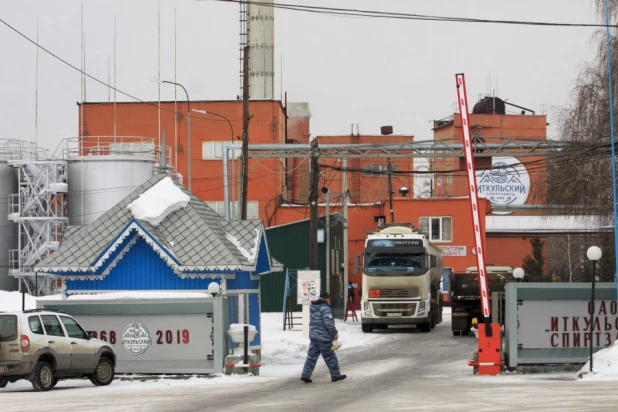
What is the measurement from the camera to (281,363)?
28.7 metres

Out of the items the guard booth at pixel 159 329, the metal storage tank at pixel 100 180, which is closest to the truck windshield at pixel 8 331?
the guard booth at pixel 159 329

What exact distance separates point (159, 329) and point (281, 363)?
6.56m

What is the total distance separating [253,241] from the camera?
86.8 ft

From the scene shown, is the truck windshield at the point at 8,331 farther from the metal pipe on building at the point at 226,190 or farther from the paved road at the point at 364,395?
the metal pipe on building at the point at 226,190

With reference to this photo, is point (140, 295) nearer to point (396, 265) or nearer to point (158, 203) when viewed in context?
point (158, 203)

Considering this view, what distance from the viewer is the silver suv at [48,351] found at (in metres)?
19.3

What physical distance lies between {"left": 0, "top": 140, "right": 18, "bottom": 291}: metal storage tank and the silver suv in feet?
132

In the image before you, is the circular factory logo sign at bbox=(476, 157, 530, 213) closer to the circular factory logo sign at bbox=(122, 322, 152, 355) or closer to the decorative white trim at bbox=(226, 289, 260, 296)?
the decorative white trim at bbox=(226, 289, 260, 296)

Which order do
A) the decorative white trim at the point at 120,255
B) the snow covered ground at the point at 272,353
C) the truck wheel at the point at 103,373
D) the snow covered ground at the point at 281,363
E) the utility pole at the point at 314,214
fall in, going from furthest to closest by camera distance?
the utility pole at the point at 314,214 → the decorative white trim at the point at 120,255 → the snow covered ground at the point at 272,353 → the truck wheel at the point at 103,373 → the snow covered ground at the point at 281,363

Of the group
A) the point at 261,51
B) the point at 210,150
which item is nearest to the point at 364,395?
the point at 210,150

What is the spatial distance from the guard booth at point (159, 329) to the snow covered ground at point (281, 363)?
13.6 inches

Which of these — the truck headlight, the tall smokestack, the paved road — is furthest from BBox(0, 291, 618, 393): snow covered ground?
the tall smokestack

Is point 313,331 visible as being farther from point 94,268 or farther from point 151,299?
point 94,268

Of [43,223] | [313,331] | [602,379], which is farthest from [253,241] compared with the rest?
[43,223]
